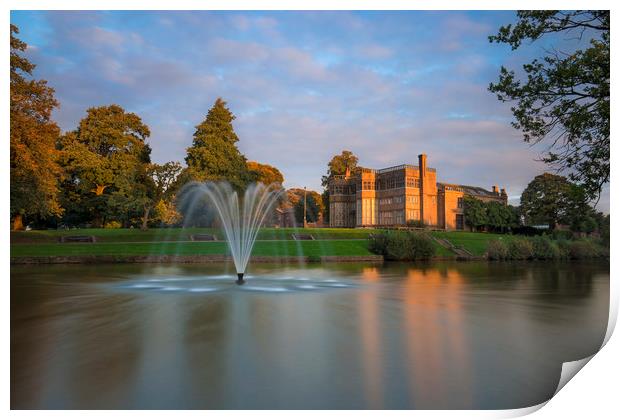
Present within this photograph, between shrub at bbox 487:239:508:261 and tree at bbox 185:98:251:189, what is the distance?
2151 centimetres

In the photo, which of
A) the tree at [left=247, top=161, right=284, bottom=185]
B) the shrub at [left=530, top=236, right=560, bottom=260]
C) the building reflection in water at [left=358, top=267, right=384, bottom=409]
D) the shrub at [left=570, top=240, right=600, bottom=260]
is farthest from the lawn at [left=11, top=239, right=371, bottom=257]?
the tree at [left=247, top=161, right=284, bottom=185]

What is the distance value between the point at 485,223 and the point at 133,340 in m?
60.4

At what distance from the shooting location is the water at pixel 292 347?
4926 millimetres

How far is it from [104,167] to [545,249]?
36.8m

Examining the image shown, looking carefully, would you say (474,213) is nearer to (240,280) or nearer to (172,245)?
(172,245)

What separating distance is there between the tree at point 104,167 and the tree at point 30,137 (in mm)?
17890

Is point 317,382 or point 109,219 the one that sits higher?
point 109,219

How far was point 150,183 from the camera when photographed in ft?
144

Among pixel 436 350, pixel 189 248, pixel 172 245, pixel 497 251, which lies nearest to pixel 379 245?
pixel 497 251

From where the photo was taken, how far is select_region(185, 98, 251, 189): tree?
41.8 metres

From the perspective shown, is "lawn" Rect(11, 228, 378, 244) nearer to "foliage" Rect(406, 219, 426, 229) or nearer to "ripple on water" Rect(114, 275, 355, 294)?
"foliage" Rect(406, 219, 426, 229)

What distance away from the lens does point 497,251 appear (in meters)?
33.2
